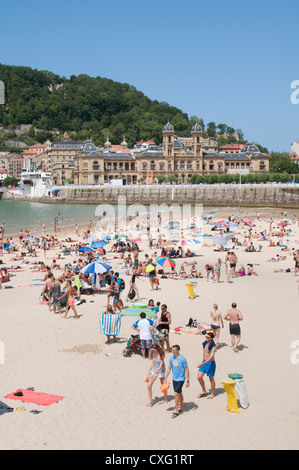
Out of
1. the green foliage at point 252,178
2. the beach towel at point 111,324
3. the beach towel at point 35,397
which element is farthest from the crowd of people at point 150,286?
the green foliage at point 252,178

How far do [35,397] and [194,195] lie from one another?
60.2 meters

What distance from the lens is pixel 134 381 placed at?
8.12 m

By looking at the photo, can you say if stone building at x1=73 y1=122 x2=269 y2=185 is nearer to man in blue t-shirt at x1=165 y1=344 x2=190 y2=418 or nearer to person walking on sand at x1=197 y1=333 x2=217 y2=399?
person walking on sand at x1=197 y1=333 x2=217 y2=399

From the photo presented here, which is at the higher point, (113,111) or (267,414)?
(113,111)

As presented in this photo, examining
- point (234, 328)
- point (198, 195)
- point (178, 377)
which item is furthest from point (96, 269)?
point (198, 195)

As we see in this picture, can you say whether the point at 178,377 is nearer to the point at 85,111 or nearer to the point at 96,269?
the point at 96,269

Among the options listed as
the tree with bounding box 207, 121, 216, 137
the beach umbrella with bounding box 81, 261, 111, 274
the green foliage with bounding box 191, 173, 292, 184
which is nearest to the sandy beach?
the beach umbrella with bounding box 81, 261, 111, 274

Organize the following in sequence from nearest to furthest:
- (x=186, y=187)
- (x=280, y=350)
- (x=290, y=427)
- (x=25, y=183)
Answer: (x=290, y=427), (x=280, y=350), (x=186, y=187), (x=25, y=183)

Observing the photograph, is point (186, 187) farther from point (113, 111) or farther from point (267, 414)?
point (113, 111)

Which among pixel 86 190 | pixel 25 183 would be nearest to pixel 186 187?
pixel 86 190

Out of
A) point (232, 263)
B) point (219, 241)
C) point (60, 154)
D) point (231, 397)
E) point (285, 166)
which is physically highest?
point (60, 154)

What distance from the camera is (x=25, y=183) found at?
336 feet

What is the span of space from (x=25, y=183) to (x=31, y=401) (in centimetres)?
9862
